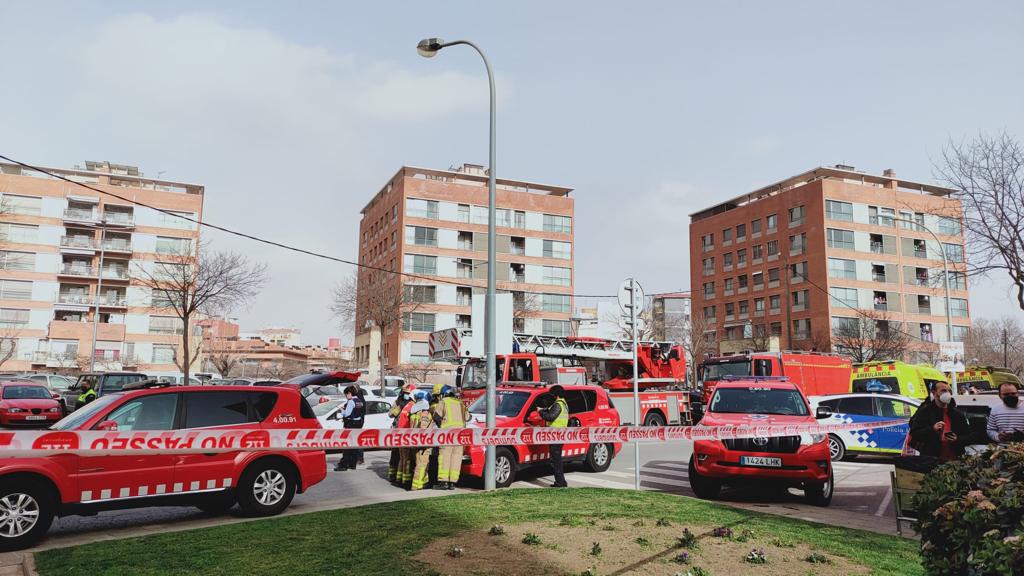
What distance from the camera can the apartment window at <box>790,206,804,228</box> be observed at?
6620cm

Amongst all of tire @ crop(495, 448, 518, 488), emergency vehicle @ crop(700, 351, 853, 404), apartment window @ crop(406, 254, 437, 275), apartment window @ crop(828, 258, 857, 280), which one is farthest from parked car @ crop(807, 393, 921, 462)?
apartment window @ crop(828, 258, 857, 280)

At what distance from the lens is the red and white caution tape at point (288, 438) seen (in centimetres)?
568

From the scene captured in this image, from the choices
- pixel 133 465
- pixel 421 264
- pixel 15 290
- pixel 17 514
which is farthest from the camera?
pixel 421 264

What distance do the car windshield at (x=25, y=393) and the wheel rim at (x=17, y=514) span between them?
63.5 feet

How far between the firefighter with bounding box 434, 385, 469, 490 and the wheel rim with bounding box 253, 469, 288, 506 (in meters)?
2.86

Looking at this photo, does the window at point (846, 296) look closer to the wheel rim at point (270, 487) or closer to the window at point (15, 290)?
the wheel rim at point (270, 487)

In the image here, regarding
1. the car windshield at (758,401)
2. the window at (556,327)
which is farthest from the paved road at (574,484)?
the window at (556,327)

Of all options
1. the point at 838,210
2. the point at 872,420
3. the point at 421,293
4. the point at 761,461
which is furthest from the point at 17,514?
the point at 838,210

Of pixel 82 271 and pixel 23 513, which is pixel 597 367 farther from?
pixel 82 271

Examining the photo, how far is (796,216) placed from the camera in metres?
66.9

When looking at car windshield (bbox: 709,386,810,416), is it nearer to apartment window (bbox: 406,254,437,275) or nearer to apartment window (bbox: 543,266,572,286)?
apartment window (bbox: 406,254,437,275)

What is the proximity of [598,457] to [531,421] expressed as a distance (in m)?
2.81

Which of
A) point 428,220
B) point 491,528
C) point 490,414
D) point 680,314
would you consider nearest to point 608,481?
point 490,414

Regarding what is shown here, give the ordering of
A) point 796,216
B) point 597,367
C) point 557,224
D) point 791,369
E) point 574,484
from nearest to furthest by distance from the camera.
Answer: point 574,484, point 791,369, point 597,367, point 796,216, point 557,224
